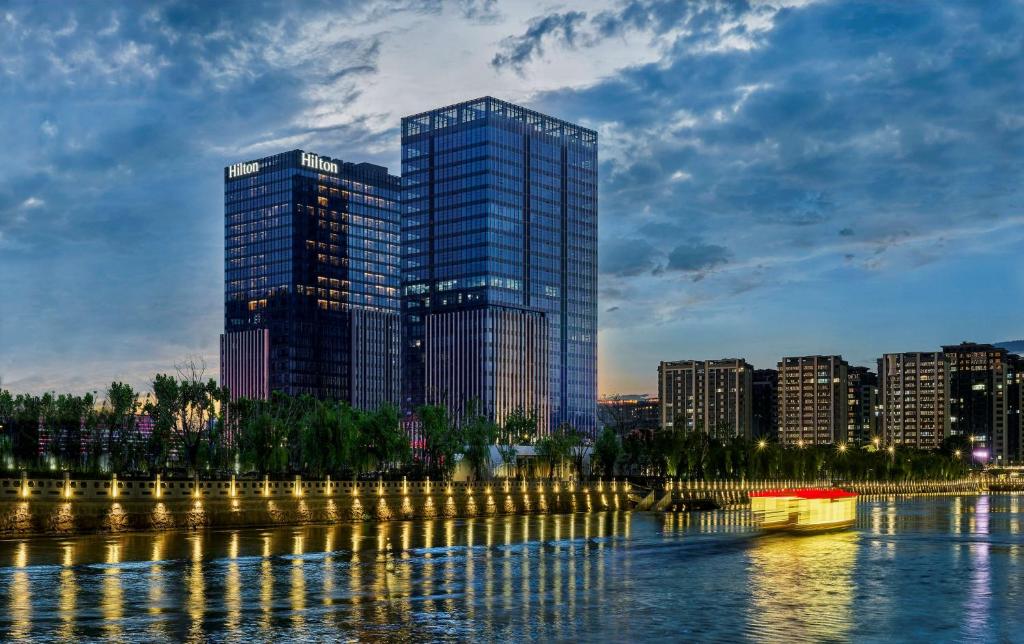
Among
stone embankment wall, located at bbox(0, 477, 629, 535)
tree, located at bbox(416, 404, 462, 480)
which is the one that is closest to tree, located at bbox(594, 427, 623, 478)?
tree, located at bbox(416, 404, 462, 480)

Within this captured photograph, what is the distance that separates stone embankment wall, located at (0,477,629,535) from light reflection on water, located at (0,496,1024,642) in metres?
2.96

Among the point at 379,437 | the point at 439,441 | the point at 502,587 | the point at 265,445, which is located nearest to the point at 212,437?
the point at 265,445

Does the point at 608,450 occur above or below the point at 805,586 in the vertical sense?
above

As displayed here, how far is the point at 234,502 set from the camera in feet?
332

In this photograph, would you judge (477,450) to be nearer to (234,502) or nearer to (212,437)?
(212,437)

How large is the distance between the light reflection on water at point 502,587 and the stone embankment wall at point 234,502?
9.72 ft

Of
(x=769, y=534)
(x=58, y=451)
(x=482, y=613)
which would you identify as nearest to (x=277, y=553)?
(x=482, y=613)

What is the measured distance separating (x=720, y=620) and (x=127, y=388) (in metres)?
108

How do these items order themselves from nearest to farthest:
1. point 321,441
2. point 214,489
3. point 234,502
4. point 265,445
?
1. point 214,489
2. point 234,502
3. point 265,445
4. point 321,441

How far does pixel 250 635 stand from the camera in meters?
43.9

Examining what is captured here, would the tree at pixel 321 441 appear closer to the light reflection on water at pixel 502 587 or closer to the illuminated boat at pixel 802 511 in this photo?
the light reflection on water at pixel 502 587

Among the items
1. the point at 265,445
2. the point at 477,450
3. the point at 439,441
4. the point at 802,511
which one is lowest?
the point at 802,511

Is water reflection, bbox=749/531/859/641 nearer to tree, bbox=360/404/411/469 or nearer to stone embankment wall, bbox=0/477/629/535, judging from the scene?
stone embankment wall, bbox=0/477/629/535

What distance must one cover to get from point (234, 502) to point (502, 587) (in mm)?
46314
